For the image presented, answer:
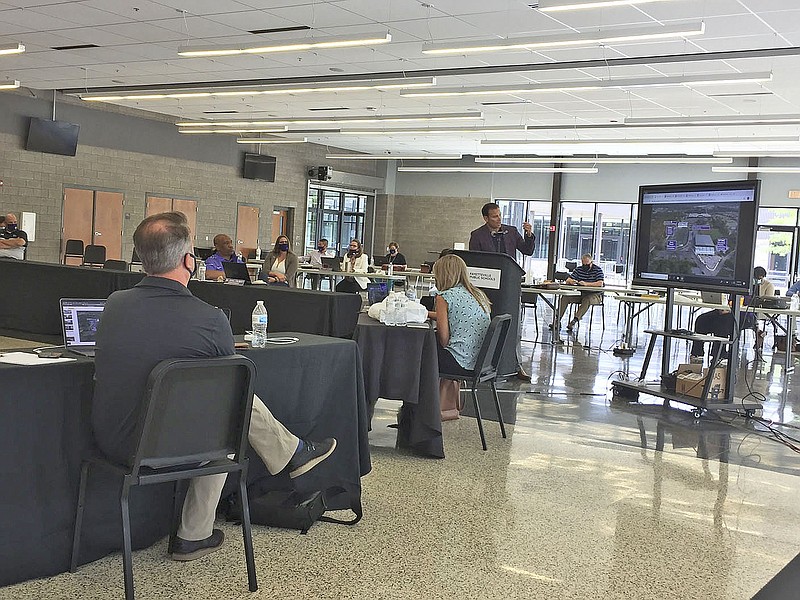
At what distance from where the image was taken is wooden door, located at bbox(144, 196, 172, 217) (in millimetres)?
18812

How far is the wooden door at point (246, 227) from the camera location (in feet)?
69.4

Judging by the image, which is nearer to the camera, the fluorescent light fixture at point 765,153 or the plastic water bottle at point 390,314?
the plastic water bottle at point 390,314

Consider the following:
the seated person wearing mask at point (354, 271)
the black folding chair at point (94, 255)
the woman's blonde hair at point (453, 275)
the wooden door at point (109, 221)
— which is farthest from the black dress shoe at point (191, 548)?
the wooden door at point (109, 221)

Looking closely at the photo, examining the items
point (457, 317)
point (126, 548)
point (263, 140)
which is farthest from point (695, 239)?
point (263, 140)

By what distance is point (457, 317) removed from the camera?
18.1 feet

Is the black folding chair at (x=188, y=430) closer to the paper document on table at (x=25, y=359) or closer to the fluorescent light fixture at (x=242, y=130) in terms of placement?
the paper document on table at (x=25, y=359)

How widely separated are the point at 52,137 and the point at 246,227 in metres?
5.75

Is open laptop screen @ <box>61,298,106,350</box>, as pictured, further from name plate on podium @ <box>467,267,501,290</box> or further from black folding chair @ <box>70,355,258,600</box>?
name plate on podium @ <box>467,267,501,290</box>

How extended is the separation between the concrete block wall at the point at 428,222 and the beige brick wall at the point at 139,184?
3270 millimetres

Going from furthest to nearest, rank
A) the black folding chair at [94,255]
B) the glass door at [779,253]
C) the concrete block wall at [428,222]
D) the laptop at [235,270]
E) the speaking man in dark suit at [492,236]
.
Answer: the concrete block wall at [428,222] → the glass door at [779,253] → the black folding chair at [94,255] → the laptop at [235,270] → the speaking man in dark suit at [492,236]

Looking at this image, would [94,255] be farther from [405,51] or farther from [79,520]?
[79,520]

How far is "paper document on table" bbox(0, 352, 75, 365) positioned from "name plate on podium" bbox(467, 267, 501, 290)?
14.0 feet

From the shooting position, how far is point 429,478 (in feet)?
15.1

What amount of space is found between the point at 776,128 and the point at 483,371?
11800 millimetres
